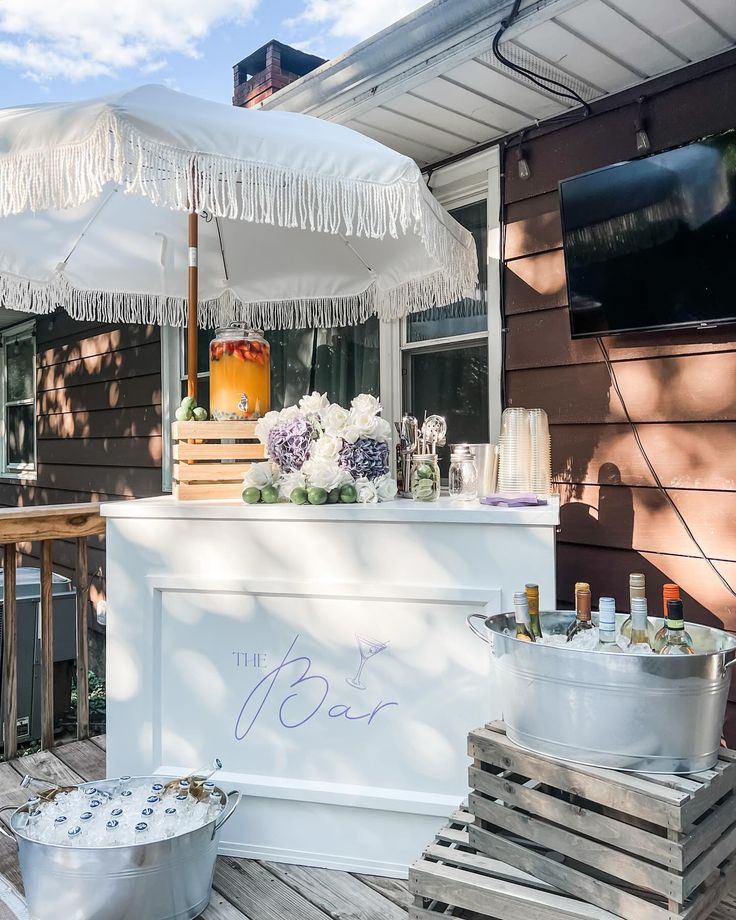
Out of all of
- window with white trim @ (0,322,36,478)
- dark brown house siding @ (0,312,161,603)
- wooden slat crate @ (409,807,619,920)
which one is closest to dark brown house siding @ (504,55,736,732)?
wooden slat crate @ (409,807,619,920)

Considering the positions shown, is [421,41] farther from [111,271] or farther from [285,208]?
[111,271]

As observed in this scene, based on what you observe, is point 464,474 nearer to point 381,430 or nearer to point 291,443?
point 381,430

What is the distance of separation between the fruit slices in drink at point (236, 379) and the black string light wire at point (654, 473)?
1.06 m

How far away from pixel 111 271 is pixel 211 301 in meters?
0.43

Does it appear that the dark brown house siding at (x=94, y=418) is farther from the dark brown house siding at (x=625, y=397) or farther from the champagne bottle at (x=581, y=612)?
the champagne bottle at (x=581, y=612)

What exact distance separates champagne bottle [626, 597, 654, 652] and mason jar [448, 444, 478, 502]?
2.20ft

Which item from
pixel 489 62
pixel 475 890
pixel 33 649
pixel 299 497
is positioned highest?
pixel 489 62

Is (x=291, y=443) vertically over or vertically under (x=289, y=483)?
over

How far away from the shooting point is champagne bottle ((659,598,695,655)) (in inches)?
52.3

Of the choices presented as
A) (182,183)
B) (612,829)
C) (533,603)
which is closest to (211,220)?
(182,183)

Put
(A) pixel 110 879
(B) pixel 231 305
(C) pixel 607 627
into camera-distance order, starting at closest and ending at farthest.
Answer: (C) pixel 607 627 → (A) pixel 110 879 → (B) pixel 231 305

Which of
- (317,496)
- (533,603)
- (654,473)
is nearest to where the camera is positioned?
(533,603)

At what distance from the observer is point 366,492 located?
1942 millimetres

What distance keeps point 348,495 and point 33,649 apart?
2.58 meters
